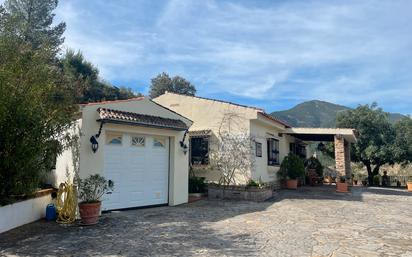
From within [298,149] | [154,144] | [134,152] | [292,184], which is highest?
[298,149]

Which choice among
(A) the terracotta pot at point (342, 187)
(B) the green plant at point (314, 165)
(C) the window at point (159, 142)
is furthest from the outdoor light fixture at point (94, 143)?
(B) the green plant at point (314, 165)

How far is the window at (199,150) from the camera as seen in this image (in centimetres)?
1750

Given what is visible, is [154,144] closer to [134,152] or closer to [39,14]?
[134,152]

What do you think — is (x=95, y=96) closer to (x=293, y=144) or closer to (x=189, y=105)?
(x=189, y=105)

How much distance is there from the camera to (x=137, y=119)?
11.5m

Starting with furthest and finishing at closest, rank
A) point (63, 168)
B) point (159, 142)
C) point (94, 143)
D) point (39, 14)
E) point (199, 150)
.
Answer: point (39, 14)
point (199, 150)
point (159, 142)
point (63, 168)
point (94, 143)

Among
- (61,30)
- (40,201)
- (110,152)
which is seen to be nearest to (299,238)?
(110,152)

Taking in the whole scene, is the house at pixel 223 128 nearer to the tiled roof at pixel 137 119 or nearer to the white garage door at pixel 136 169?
the tiled roof at pixel 137 119

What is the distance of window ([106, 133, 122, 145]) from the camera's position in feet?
36.7

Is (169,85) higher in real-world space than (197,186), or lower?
higher

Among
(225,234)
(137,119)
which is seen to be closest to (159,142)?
(137,119)

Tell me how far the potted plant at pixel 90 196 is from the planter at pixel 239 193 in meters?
6.25

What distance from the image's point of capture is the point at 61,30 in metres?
36.6

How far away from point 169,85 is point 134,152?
38361mm
